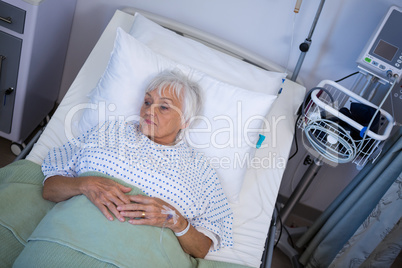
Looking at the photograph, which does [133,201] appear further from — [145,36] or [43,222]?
[145,36]

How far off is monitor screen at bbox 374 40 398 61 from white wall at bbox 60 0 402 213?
0.25 metres

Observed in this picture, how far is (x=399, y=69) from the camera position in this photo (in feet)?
5.92

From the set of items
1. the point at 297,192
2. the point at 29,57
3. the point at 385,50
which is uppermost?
the point at 385,50

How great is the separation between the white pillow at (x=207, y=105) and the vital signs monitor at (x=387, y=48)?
481 millimetres

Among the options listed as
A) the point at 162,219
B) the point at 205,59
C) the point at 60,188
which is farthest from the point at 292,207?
the point at 60,188

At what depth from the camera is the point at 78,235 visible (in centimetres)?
133

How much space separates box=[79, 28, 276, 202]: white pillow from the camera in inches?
69.2

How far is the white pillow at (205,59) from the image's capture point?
193cm

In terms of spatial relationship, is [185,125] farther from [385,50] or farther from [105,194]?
[385,50]

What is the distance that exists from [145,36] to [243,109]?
0.58m

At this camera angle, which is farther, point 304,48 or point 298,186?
point 298,186

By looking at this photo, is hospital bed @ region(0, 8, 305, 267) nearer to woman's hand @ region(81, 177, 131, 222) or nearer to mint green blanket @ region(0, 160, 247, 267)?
mint green blanket @ region(0, 160, 247, 267)

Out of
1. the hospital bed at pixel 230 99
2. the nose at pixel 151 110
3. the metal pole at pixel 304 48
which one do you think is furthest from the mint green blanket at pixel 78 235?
the metal pole at pixel 304 48

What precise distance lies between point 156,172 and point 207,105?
0.40 meters
